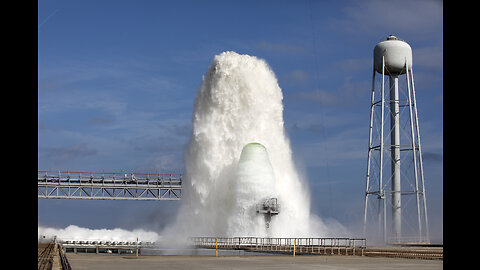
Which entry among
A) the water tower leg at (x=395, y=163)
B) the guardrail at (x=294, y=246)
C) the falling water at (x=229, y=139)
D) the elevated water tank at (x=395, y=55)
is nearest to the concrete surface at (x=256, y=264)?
the guardrail at (x=294, y=246)

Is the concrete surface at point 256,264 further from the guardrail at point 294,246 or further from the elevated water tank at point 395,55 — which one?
the elevated water tank at point 395,55

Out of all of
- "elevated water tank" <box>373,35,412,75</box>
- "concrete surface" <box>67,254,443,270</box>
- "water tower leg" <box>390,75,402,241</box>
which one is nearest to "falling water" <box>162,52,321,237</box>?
"water tower leg" <box>390,75,402,241</box>

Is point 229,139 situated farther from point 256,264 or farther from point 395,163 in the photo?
point 256,264

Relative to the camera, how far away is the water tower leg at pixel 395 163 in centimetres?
7275

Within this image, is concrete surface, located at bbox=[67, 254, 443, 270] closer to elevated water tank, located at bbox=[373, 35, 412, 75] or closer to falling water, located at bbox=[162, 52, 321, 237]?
falling water, located at bbox=[162, 52, 321, 237]

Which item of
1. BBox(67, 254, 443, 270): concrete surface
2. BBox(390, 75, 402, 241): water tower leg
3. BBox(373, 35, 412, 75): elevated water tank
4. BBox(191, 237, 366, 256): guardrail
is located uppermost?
BBox(373, 35, 412, 75): elevated water tank

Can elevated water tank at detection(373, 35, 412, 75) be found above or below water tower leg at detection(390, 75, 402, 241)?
above

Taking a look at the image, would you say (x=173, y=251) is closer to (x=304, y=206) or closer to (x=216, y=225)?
(x=216, y=225)

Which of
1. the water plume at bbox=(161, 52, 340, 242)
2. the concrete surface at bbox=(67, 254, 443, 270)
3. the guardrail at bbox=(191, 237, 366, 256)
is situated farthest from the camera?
the water plume at bbox=(161, 52, 340, 242)

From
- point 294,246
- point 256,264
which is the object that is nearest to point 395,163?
point 294,246

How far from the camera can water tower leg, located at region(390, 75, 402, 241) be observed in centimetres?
7275

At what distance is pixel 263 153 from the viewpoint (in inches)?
2525

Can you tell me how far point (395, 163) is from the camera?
240 feet
